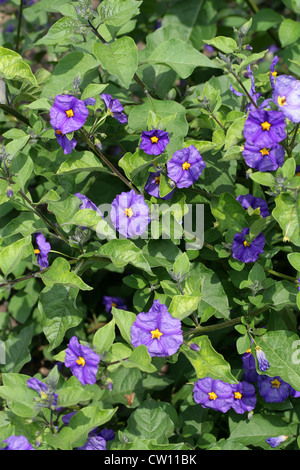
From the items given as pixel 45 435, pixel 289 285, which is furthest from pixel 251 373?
pixel 45 435

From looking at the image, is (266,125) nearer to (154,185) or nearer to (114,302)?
(154,185)

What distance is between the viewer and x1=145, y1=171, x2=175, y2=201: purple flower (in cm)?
217

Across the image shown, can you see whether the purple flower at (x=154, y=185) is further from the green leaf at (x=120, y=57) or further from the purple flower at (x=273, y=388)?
the purple flower at (x=273, y=388)

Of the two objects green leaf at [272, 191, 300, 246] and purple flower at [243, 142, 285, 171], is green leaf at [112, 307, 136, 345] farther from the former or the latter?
purple flower at [243, 142, 285, 171]

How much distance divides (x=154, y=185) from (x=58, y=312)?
2.23 feet

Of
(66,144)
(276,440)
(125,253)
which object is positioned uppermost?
(66,144)

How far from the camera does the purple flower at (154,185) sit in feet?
7.11

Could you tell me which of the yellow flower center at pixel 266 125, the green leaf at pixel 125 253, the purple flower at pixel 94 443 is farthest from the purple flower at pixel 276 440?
the yellow flower center at pixel 266 125

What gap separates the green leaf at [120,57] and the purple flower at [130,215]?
48 cm

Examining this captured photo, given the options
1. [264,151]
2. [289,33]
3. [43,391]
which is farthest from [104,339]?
[289,33]

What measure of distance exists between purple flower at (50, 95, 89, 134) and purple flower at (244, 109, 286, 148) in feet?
2.09

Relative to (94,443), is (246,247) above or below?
above

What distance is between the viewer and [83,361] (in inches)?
72.1

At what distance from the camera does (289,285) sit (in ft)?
6.89
